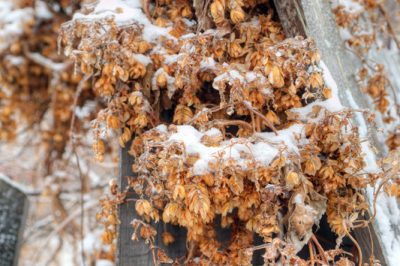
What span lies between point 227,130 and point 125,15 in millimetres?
558

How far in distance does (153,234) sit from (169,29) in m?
0.75

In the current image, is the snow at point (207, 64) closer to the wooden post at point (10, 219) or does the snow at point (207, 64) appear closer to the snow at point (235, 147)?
the snow at point (235, 147)

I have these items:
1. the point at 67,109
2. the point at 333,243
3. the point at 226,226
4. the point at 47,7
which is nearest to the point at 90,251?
the point at 67,109

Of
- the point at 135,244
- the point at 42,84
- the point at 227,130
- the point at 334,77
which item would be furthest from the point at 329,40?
the point at 42,84

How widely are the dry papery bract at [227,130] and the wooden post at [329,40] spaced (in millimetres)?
69

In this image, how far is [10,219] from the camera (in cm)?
214

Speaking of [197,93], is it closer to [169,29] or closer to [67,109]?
[169,29]

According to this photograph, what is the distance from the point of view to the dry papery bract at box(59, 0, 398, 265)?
→ 1352 millimetres

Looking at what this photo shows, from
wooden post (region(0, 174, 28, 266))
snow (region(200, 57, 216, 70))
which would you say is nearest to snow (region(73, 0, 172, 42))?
snow (region(200, 57, 216, 70))

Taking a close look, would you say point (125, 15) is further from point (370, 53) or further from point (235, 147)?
point (370, 53)

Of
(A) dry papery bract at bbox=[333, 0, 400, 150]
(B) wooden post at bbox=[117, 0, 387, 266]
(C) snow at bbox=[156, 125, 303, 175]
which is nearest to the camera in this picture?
(C) snow at bbox=[156, 125, 303, 175]

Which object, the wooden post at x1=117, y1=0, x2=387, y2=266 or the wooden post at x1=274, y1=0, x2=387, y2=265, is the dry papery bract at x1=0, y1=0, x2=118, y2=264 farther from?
the wooden post at x1=274, y1=0, x2=387, y2=265

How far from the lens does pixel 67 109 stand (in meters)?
3.34

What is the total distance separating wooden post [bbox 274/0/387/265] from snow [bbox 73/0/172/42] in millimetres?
446
